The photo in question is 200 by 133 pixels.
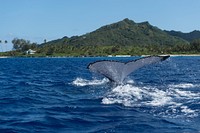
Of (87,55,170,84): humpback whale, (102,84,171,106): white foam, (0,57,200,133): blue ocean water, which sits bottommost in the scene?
(0,57,200,133): blue ocean water

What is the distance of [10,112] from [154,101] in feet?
18.7

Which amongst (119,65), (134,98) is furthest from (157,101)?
(119,65)

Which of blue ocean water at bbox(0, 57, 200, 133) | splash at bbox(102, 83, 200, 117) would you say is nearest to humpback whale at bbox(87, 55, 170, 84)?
splash at bbox(102, 83, 200, 117)

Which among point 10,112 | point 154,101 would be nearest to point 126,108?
point 154,101

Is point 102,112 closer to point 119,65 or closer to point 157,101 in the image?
point 157,101

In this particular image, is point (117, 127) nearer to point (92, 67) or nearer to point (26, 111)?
point (26, 111)

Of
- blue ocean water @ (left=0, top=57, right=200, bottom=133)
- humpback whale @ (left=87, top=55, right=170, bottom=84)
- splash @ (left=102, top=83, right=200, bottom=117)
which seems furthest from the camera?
humpback whale @ (left=87, top=55, right=170, bottom=84)

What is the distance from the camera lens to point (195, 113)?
13.0 meters

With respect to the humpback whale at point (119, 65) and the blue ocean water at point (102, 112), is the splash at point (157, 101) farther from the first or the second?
the humpback whale at point (119, 65)

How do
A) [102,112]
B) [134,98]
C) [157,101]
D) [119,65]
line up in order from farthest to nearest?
[119,65]
[134,98]
[157,101]
[102,112]

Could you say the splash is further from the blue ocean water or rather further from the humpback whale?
the humpback whale

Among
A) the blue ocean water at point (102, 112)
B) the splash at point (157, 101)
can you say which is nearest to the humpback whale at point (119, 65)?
the splash at point (157, 101)

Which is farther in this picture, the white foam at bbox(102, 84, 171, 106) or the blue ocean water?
the white foam at bbox(102, 84, 171, 106)

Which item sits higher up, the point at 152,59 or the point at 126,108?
the point at 152,59
